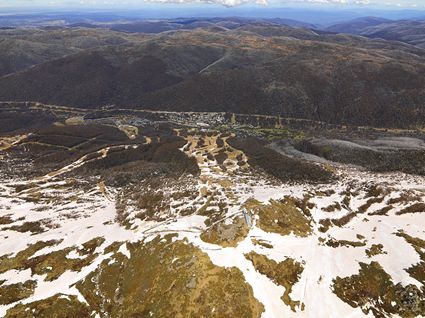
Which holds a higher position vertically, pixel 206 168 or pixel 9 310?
pixel 9 310

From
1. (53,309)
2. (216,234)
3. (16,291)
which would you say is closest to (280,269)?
(216,234)

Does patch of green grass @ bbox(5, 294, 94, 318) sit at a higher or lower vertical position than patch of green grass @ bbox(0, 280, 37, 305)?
higher

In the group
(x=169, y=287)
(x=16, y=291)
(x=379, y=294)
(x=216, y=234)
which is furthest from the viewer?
(x=216, y=234)

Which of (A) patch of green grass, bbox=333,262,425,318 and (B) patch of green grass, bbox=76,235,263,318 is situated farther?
(A) patch of green grass, bbox=333,262,425,318

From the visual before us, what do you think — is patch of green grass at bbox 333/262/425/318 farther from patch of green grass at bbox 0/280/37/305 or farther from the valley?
patch of green grass at bbox 0/280/37/305

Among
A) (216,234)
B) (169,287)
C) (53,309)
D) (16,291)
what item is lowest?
(16,291)

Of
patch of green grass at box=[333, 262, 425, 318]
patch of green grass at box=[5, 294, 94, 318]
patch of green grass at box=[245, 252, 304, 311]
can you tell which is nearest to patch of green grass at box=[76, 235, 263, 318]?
patch of green grass at box=[5, 294, 94, 318]

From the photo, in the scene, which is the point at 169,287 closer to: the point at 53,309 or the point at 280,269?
the point at 53,309

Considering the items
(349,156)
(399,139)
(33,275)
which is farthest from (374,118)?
(33,275)

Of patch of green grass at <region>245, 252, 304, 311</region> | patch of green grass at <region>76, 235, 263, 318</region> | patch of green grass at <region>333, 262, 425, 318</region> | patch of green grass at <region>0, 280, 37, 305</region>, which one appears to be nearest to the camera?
patch of green grass at <region>76, 235, 263, 318</region>

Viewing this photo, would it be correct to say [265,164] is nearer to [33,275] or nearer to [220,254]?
[220,254]

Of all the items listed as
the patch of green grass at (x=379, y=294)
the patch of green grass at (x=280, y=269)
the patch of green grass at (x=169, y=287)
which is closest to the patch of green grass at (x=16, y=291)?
the patch of green grass at (x=169, y=287)
